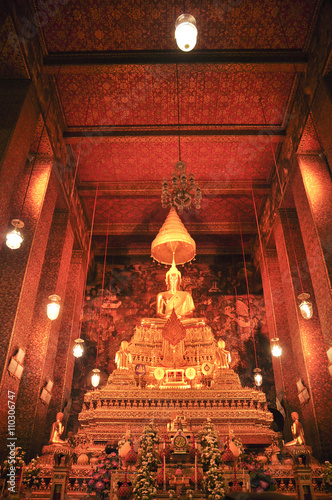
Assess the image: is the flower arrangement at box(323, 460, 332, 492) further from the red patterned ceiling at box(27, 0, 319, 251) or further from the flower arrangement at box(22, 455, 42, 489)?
the red patterned ceiling at box(27, 0, 319, 251)

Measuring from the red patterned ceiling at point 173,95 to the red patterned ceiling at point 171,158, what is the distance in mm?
458

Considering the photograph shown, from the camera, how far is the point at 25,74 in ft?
19.1

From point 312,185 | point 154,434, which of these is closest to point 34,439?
point 154,434

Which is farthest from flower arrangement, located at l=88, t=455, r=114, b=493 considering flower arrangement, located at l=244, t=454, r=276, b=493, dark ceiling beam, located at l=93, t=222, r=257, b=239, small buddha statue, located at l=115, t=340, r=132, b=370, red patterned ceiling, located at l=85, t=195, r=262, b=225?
dark ceiling beam, located at l=93, t=222, r=257, b=239

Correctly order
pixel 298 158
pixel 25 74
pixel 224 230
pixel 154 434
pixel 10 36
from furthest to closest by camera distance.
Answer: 1. pixel 224 230
2. pixel 298 158
3. pixel 25 74
4. pixel 10 36
5. pixel 154 434

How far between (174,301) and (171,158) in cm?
340

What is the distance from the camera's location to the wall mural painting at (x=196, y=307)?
Answer: 33.8 ft

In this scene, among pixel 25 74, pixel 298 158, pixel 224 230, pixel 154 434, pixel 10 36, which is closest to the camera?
pixel 154 434

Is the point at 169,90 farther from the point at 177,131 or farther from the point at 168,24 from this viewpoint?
the point at 168,24

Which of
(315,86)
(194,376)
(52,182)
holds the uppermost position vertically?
(315,86)

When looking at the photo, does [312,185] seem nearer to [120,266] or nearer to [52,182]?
[52,182]

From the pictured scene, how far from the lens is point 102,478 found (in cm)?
432

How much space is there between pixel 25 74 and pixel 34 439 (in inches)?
231

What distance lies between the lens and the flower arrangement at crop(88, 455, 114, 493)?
4.23 metres
